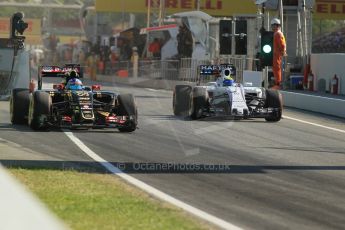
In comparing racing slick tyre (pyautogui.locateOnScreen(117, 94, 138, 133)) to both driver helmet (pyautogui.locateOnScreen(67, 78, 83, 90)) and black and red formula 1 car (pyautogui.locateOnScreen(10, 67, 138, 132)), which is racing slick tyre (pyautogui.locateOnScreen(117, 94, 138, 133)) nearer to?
black and red formula 1 car (pyautogui.locateOnScreen(10, 67, 138, 132))

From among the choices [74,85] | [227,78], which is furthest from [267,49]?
[74,85]

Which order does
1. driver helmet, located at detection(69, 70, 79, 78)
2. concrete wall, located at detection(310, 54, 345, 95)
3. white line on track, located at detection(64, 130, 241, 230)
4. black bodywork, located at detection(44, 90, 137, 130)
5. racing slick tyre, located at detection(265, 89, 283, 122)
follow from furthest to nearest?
concrete wall, located at detection(310, 54, 345, 95), racing slick tyre, located at detection(265, 89, 283, 122), driver helmet, located at detection(69, 70, 79, 78), black bodywork, located at detection(44, 90, 137, 130), white line on track, located at detection(64, 130, 241, 230)

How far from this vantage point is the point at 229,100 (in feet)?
65.0

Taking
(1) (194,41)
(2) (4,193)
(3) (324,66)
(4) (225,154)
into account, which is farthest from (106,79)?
(2) (4,193)

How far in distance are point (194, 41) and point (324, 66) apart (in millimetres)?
12451

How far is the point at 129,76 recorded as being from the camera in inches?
1849

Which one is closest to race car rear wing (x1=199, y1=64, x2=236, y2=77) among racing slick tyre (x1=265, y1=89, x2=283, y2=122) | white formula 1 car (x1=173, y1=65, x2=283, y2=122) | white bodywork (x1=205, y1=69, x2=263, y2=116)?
white formula 1 car (x1=173, y1=65, x2=283, y2=122)

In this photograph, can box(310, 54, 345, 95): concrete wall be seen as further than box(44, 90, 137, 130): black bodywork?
Yes

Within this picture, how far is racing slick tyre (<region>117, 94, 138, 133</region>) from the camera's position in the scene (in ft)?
56.5

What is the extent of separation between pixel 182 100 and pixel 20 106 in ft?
14.8

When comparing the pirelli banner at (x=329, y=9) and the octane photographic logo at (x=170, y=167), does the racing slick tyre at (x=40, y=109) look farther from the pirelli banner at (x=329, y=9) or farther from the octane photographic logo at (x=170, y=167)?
the pirelli banner at (x=329, y=9)

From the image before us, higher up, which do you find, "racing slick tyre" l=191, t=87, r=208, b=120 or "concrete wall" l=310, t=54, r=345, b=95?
"concrete wall" l=310, t=54, r=345, b=95

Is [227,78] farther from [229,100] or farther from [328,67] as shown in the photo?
[328,67]

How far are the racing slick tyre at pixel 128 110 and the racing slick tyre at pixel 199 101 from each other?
281cm
